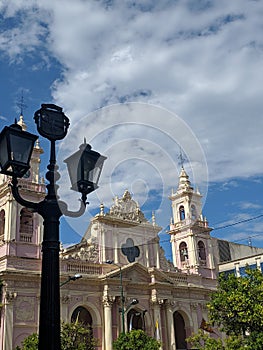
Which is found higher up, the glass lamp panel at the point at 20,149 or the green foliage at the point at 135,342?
the glass lamp panel at the point at 20,149

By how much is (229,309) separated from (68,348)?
10.3m

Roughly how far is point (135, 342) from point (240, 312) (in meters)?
9.17

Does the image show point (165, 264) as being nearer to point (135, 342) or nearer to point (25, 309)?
point (135, 342)

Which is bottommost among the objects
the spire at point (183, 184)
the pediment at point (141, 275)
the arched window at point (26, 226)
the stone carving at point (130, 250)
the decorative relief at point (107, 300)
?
the decorative relief at point (107, 300)

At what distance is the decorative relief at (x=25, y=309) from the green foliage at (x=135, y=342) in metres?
6.72

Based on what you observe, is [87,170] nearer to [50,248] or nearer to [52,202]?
[52,202]

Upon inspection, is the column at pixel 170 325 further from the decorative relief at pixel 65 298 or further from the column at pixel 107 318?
the decorative relief at pixel 65 298

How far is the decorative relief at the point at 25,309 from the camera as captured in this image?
3167cm

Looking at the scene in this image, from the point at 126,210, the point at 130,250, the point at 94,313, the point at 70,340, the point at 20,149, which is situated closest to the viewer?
the point at 20,149

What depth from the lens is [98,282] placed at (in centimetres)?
3609

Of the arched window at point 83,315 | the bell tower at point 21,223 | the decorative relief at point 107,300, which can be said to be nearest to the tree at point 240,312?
the decorative relief at point 107,300

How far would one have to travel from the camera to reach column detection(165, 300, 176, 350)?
37.9 meters

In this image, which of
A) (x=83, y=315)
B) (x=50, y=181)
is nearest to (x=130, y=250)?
(x=83, y=315)

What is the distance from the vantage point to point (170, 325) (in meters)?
38.9
